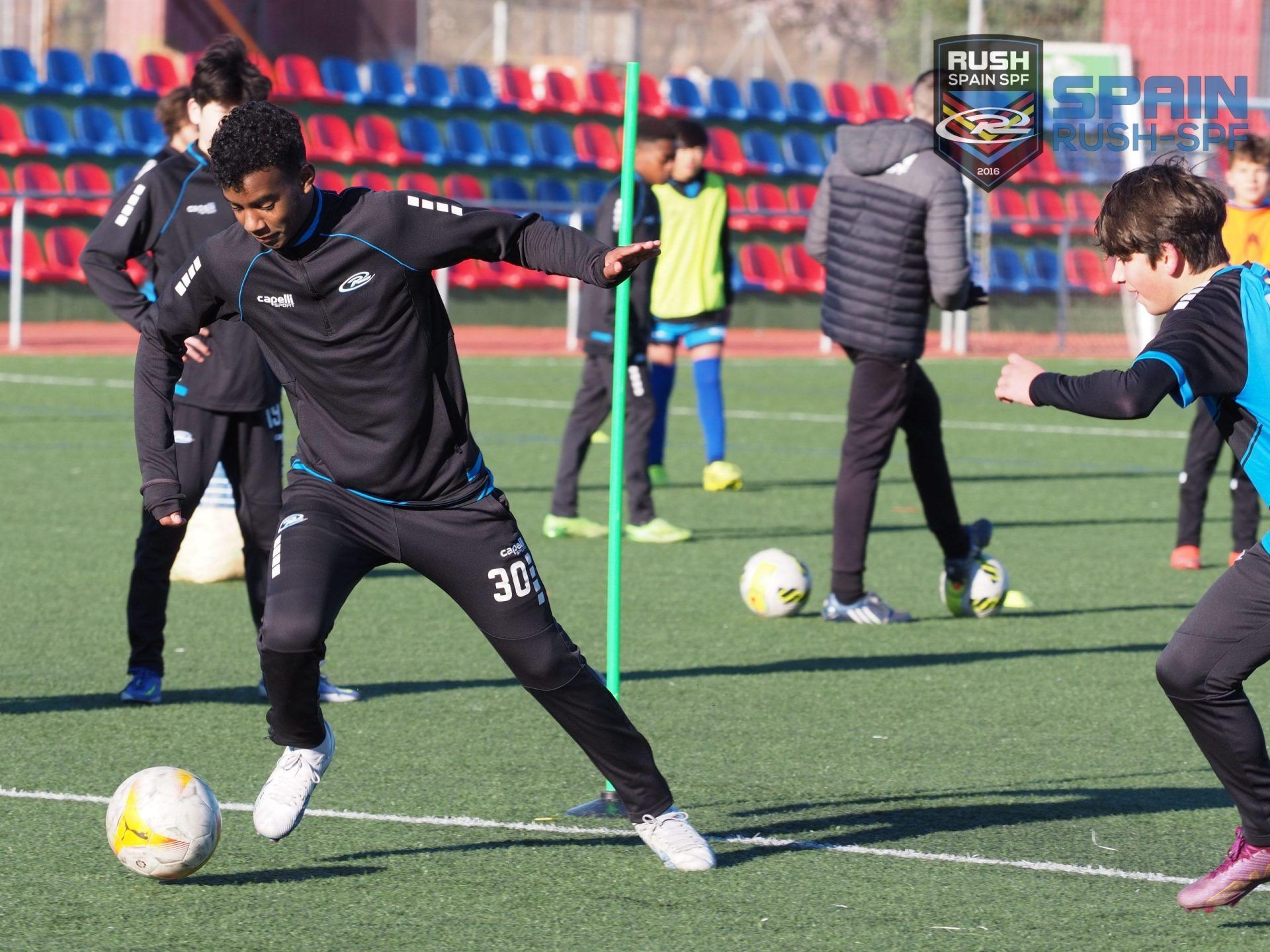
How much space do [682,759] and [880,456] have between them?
263 cm

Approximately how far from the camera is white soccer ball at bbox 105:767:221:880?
4.60m

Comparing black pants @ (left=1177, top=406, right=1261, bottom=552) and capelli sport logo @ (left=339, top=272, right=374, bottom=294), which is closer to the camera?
capelli sport logo @ (left=339, top=272, right=374, bottom=294)

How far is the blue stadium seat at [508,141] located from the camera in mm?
26922

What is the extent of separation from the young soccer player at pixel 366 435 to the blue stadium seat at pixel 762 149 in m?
23.8

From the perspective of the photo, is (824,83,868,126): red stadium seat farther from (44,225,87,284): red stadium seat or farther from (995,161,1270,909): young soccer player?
(995,161,1270,909): young soccer player

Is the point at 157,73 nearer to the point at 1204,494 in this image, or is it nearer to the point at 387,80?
the point at 387,80

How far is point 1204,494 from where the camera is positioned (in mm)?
9703

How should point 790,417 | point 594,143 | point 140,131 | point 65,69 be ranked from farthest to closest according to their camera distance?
point 594,143 < point 65,69 < point 140,131 < point 790,417

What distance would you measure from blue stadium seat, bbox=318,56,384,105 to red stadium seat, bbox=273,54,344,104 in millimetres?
131

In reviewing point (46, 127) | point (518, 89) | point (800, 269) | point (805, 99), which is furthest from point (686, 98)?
A: point (46, 127)

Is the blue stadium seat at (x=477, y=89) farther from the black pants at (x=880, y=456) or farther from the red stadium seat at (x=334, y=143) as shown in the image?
the black pants at (x=880, y=456)

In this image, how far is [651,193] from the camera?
11.1 metres

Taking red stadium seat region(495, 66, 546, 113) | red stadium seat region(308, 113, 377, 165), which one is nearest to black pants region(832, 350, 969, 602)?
red stadium seat region(308, 113, 377, 165)

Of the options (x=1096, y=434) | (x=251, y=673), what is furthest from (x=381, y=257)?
(x=1096, y=434)
